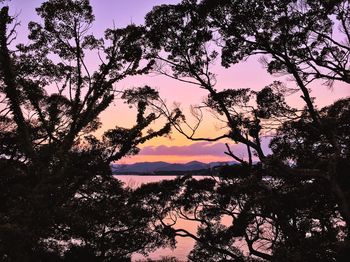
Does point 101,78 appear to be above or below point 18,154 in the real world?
above

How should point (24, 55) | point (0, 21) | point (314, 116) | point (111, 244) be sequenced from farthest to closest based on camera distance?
1. point (111, 244)
2. point (24, 55)
3. point (314, 116)
4. point (0, 21)

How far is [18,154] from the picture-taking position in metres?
17.0

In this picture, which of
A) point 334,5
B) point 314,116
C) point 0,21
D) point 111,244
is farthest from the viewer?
point 111,244

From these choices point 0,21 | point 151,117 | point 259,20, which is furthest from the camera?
point 259,20

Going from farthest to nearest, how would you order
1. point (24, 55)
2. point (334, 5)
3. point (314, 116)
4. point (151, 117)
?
point (24, 55) → point (334, 5) → point (314, 116) → point (151, 117)

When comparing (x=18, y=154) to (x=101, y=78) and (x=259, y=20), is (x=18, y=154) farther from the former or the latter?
(x=259, y=20)

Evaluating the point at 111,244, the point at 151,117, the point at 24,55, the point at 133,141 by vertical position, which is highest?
the point at 24,55

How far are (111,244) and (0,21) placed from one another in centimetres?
1667

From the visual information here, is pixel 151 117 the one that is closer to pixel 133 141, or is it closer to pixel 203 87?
pixel 133 141

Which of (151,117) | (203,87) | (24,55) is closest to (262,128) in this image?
(203,87)

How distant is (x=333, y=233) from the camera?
44.9 feet

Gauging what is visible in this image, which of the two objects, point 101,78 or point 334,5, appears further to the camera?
point 101,78

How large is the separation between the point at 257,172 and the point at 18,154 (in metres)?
11.1

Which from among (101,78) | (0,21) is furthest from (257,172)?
(0,21)
